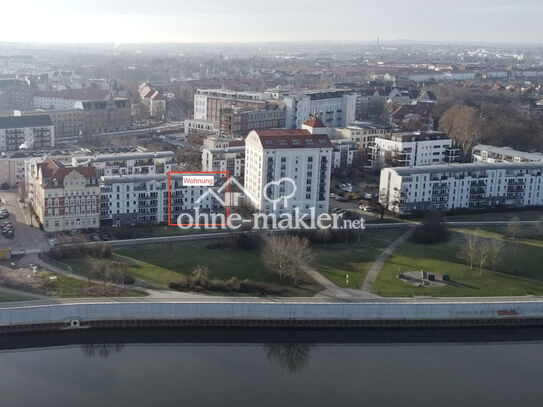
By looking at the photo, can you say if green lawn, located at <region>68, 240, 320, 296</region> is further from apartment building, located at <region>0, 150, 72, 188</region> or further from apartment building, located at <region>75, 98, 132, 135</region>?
apartment building, located at <region>75, 98, 132, 135</region>

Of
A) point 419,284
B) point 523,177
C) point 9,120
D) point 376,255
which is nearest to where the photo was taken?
point 419,284

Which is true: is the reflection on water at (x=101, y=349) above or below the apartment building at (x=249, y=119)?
below

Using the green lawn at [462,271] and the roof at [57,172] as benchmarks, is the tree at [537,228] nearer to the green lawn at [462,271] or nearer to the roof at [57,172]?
the green lawn at [462,271]

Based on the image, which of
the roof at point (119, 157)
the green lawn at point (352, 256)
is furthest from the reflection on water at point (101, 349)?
the roof at point (119, 157)

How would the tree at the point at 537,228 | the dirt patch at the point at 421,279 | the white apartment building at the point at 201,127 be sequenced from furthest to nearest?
the white apartment building at the point at 201,127 < the tree at the point at 537,228 < the dirt patch at the point at 421,279

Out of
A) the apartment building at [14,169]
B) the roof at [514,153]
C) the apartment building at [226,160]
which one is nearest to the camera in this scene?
the apartment building at [14,169]

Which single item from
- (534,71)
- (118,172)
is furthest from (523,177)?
(534,71)

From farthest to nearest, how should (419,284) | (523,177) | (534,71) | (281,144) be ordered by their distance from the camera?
1. (534,71)
2. (523,177)
3. (281,144)
4. (419,284)

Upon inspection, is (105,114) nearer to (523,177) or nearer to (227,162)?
(227,162)
